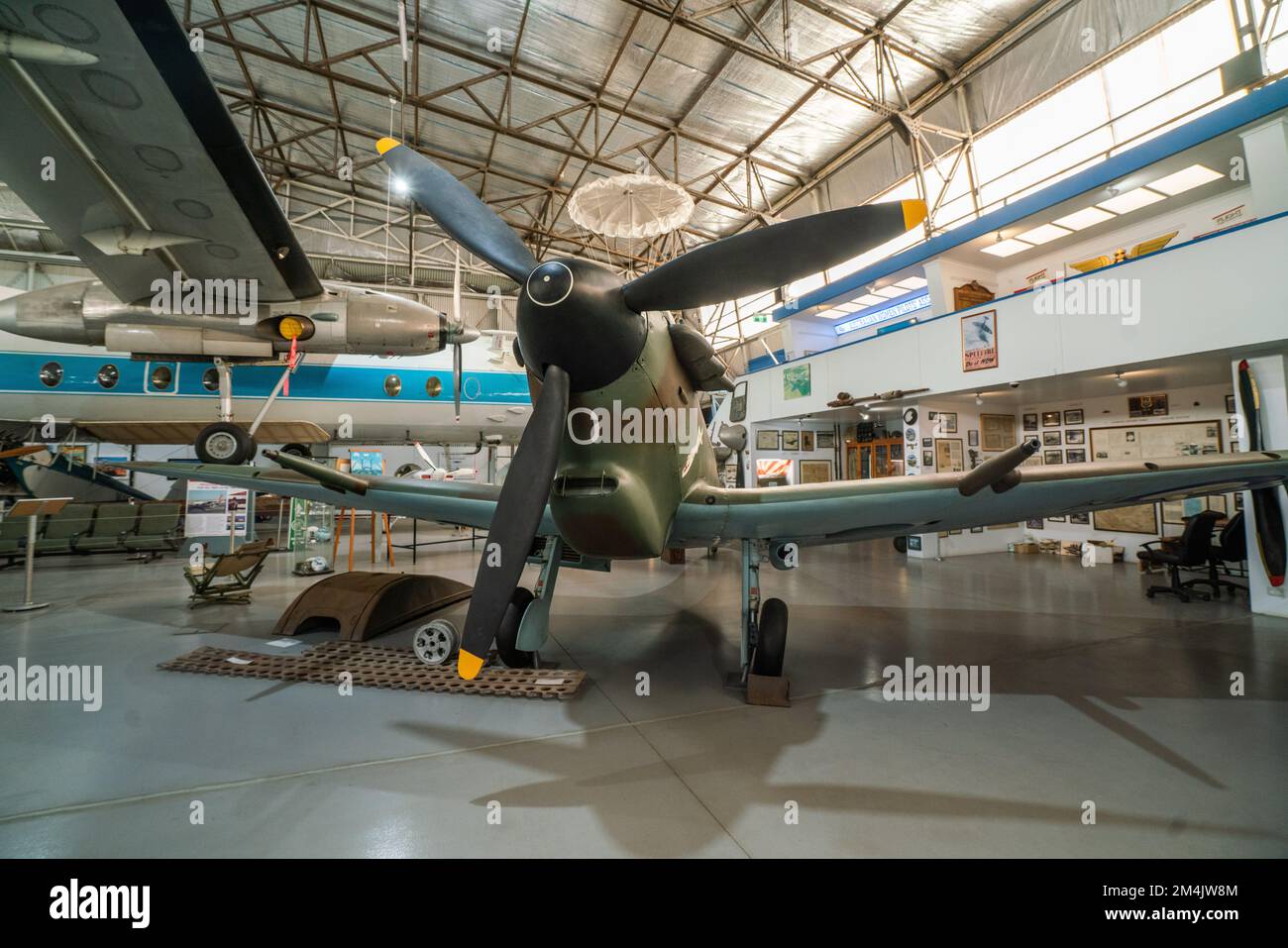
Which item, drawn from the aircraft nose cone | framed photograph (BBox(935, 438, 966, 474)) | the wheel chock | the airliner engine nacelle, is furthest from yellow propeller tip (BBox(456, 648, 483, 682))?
framed photograph (BBox(935, 438, 966, 474))

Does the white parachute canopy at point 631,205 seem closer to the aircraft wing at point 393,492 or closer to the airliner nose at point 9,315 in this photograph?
the aircraft wing at point 393,492

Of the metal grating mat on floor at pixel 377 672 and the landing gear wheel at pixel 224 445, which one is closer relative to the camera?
the metal grating mat on floor at pixel 377 672

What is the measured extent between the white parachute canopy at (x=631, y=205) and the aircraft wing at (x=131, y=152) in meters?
5.80

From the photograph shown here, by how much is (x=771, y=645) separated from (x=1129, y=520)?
9.91 m

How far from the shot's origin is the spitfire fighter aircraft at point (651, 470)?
2.08 m

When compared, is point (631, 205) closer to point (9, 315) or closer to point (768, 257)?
point (768, 257)

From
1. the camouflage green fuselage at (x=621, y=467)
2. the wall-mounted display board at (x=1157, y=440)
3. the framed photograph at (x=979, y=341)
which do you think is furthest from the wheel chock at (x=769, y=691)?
the wall-mounted display board at (x=1157, y=440)

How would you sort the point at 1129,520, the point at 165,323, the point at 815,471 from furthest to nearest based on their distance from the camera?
the point at 815,471
the point at 1129,520
the point at 165,323

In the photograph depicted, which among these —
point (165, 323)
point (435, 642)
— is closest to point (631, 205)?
point (165, 323)

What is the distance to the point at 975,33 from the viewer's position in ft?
31.7

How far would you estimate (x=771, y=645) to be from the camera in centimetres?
320

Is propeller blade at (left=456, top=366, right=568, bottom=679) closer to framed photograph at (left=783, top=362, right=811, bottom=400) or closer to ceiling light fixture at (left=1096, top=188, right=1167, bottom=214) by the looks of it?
framed photograph at (left=783, top=362, right=811, bottom=400)

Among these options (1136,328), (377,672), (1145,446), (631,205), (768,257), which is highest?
(631,205)

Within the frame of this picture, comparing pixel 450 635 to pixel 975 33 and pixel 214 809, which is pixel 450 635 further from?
pixel 975 33
